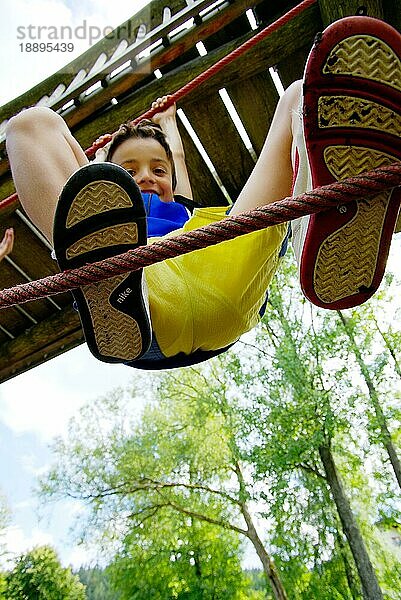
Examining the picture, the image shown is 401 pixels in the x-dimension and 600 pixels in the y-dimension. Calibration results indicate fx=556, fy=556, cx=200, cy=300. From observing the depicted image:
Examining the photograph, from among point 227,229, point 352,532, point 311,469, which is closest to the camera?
point 227,229

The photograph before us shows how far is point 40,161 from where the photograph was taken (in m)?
0.76

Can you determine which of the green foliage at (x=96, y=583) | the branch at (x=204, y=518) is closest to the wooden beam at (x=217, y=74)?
the branch at (x=204, y=518)

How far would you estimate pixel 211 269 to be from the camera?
2.89 ft

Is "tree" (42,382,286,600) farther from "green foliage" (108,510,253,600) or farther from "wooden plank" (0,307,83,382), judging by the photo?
"wooden plank" (0,307,83,382)

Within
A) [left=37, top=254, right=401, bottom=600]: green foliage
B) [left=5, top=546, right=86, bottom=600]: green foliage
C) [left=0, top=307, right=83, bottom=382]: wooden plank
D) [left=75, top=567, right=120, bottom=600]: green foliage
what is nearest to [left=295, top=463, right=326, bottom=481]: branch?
[left=37, top=254, right=401, bottom=600]: green foliage

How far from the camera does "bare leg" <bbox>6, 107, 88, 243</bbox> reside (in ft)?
2.46

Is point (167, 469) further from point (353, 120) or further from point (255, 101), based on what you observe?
point (353, 120)

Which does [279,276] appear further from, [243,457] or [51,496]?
[51,496]

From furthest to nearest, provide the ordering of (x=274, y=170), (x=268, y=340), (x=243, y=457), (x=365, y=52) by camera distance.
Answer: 1. (x=268, y=340)
2. (x=243, y=457)
3. (x=274, y=170)
4. (x=365, y=52)

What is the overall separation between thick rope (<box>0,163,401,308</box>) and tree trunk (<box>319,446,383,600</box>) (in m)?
6.58

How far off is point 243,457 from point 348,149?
659 centimetres

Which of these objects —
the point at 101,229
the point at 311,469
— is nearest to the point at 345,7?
the point at 101,229

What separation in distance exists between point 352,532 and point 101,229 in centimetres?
662

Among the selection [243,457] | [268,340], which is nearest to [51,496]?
[243,457]
